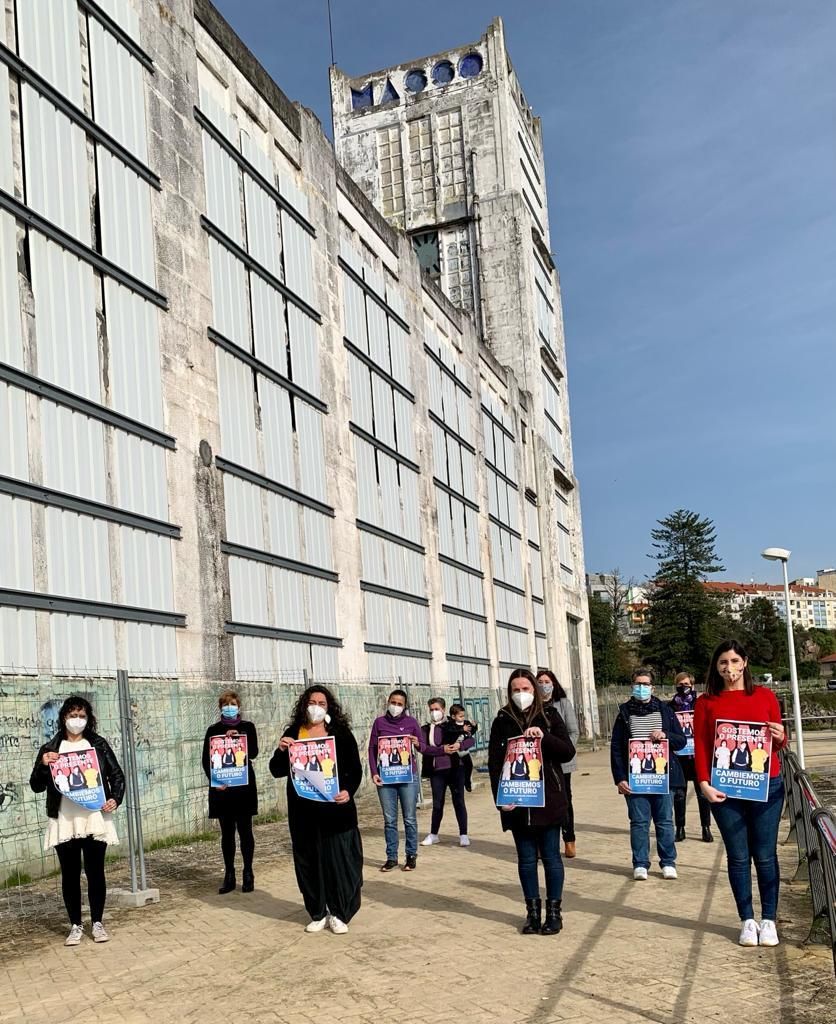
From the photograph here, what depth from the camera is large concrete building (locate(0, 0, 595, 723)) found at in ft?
54.0

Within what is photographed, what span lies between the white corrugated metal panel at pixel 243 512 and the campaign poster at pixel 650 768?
39.3 feet

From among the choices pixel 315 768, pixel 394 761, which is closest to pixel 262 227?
pixel 394 761

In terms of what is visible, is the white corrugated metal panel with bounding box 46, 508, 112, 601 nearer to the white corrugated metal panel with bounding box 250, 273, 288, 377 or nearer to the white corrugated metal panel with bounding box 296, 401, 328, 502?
the white corrugated metal panel with bounding box 250, 273, 288, 377

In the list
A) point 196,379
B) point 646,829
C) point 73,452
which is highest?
point 196,379

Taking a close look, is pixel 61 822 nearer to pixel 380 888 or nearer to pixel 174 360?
pixel 380 888

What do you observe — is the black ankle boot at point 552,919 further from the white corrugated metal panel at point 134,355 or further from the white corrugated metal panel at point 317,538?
the white corrugated metal panel at point 317,538

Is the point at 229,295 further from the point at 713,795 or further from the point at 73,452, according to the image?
the point at 713,795

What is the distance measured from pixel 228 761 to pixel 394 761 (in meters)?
1.91

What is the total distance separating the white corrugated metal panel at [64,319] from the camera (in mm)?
16578

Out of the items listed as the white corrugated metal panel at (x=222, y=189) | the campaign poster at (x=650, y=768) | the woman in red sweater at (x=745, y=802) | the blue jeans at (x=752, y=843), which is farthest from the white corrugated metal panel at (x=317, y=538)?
the blue jeans at (x=752, y=843)

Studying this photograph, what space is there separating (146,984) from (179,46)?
59.8ft

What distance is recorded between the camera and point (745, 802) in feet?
25.9

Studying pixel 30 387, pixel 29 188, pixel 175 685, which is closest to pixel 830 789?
pixel 175 685

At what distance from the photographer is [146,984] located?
25.2 feet
